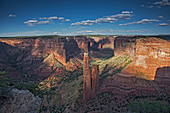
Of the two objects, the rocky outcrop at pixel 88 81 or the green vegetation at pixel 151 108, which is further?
the rocky outcrop at pixel 88 81

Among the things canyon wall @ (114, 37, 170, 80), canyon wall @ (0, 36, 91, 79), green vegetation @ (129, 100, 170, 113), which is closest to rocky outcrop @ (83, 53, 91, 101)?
canyon wall @ (114, 37, 170, 80)

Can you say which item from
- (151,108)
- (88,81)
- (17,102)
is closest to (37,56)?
(88,81)

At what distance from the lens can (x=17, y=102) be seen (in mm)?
13992

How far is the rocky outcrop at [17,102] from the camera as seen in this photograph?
1338 cm

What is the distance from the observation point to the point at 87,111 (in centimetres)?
4028

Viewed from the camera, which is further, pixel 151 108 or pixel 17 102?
pixel 151 108

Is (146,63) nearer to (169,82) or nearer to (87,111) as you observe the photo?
(169,82)

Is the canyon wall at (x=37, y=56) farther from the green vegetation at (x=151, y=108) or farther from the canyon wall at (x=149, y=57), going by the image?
the green vegetation at (x=151, y=108)

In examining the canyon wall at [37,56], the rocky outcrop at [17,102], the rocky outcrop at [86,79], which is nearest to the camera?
the rocky outcrop at [17,102]

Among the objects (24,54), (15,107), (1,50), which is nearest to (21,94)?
(15,107)

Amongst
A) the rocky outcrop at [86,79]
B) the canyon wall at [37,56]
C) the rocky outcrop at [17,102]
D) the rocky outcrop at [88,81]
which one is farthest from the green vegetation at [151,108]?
the canyon wall at [37,56]

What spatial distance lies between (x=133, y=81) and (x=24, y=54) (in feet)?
323

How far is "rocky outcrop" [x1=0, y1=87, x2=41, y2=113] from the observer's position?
13.4 m

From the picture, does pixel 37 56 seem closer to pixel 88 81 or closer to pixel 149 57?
pixel 88 81
